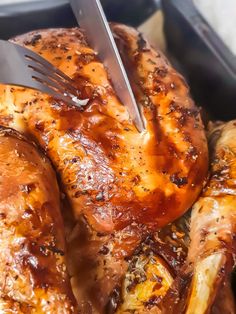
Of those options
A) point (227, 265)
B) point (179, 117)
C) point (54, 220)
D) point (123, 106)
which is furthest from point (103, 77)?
point (227, 265)

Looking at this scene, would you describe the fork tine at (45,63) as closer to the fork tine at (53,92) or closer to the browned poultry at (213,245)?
the fork tine at (53,92)

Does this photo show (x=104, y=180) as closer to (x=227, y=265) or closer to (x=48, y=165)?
(x=48, y=165)

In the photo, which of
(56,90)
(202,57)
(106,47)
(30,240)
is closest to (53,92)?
(56,90)

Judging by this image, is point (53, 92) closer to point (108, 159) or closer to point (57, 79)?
point (57, 79)

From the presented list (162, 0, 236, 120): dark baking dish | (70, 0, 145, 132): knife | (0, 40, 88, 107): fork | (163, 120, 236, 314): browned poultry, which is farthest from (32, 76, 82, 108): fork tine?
(162, 0, 236, 120): dark baking dish

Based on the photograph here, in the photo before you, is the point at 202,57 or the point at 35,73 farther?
the point at 202,57

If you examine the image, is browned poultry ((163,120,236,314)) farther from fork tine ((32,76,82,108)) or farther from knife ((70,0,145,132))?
fork tine ((32,76,82,108))
